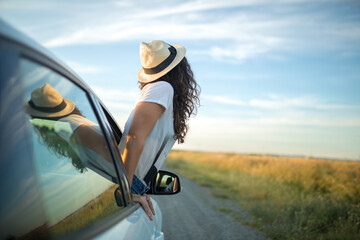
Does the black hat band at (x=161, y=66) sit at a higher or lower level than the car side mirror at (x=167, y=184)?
higher

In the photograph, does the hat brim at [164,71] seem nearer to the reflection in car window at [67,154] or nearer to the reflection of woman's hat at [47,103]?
the reflection in car window at [67,154]

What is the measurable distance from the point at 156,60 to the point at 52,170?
1.32 m

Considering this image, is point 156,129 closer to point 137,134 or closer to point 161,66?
point 137,134

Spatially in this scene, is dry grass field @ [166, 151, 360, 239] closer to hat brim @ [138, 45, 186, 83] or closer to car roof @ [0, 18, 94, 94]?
hat brim @ [138, 45, 186, 83]

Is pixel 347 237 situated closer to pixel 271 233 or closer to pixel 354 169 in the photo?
pixel 271 233

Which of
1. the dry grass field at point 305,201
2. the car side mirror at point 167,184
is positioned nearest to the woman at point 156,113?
the car side mirror at point 167,184

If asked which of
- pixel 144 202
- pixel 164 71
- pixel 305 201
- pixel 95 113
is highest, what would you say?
pixel 164 71

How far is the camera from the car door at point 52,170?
2.88ft

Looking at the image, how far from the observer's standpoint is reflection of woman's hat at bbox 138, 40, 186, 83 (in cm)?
227

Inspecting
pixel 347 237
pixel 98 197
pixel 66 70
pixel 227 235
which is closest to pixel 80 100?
pixel 66 70

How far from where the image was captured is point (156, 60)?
7.49 feet

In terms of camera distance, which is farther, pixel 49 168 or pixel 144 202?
pixel 144 202

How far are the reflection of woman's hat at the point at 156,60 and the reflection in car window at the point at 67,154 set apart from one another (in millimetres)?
690

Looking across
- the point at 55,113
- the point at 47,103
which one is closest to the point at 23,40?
the point at 47,103
